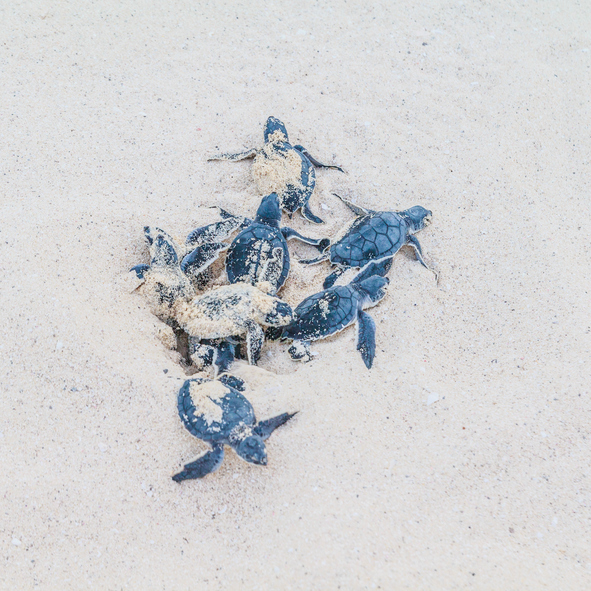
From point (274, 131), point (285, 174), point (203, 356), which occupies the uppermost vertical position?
point (274, 131)

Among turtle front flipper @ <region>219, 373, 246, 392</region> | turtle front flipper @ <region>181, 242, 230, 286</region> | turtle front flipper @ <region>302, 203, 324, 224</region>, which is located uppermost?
turtle front flipper @ <region>302, 203, 324, 224</region>

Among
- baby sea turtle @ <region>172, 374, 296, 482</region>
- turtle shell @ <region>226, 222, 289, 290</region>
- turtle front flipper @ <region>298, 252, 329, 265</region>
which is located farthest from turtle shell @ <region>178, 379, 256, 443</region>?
turtle front flipper @ <region>298, 252, 329, 265</region>

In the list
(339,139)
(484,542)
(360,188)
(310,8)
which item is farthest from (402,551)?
(310,8)

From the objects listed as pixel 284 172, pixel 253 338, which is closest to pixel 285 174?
pixel 284 172

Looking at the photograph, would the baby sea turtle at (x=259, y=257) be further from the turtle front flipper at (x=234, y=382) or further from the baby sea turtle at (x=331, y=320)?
the turtle front flipper at (x=234, y=382)

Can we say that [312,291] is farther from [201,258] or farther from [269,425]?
[269,425]

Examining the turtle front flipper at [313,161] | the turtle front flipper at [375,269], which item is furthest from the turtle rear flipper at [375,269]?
the turtle front flipper at [313,161]

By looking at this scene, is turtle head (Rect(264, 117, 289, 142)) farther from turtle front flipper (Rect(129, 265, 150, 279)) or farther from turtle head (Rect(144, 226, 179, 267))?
turtle front flipper (Rect(129, 265, 150, 279))
